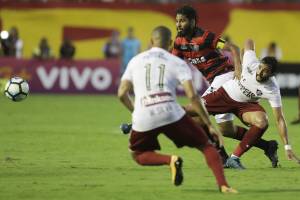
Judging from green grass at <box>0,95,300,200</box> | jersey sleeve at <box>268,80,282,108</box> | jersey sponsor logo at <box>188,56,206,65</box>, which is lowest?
green grass at <box>0,95,300,200</box>

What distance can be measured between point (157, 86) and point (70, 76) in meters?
19.7

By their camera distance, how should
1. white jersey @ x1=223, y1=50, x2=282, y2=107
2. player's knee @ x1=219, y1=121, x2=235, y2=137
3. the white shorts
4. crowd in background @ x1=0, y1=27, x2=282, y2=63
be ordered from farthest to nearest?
crowd in background @ x1=0, y1=27, x2=282, y2=63
the white shorts
player's knee @ x1=219, y1=121, x2=235, y2=137
white jersey @ x1=223, y1=50, x2=282, y2=107

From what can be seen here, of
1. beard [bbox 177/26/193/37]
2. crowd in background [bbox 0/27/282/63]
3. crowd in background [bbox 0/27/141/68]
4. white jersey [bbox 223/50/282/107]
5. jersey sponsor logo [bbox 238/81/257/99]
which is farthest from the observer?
crowd in background [bbox 0/27/141/68]

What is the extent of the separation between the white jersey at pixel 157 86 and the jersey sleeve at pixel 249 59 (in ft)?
10.2

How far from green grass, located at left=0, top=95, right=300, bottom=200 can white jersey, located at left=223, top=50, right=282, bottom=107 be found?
3.13ft

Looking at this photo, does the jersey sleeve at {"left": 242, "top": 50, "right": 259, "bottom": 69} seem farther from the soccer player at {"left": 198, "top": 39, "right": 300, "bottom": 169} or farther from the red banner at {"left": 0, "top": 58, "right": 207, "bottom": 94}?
the red banner at {"left": 0, "top": 58, "right": 207, "bottom": 94}

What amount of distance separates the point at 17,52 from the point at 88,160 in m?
18.9

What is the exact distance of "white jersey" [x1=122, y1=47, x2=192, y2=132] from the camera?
8977 millimetres

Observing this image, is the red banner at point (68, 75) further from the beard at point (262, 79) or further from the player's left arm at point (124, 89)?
the player's left arm at point (124, 89)

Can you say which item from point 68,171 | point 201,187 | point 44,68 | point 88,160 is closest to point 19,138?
point 88,160

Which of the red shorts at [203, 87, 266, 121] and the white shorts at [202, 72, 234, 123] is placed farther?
the white shorts at [202, 72, 234, 123]

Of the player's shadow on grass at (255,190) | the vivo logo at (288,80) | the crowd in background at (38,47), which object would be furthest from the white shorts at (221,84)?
the crowd in background at (38,47)

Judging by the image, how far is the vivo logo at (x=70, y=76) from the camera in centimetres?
2844

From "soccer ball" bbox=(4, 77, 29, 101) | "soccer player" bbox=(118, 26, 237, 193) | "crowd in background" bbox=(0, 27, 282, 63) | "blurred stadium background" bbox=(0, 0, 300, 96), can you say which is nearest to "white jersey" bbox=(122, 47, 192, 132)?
"soccer player" bbox=(118, 26, 237, 193)
